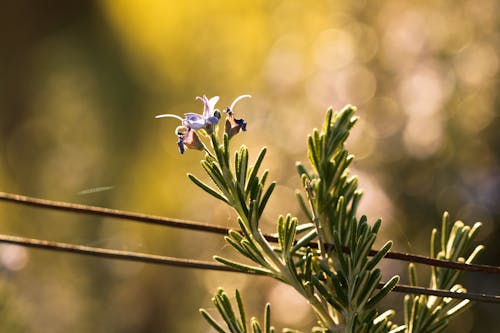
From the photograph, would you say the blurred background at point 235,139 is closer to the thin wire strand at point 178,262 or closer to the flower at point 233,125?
the thin wire strand at point 178,262

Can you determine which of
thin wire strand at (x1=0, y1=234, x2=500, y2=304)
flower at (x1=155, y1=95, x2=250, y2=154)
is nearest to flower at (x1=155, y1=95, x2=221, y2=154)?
flower at (x1=155, y1=95, x2=250, y2=154)

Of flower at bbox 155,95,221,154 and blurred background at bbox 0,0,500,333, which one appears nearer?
flower at bbox 155,95,221,154

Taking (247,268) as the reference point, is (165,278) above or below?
above

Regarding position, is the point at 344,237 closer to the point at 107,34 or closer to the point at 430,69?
the point at 430,69

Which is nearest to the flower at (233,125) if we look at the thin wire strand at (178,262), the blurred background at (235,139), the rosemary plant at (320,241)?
the rosemary plant at (320,241)

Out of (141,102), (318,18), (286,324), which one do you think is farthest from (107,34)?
(286,324)

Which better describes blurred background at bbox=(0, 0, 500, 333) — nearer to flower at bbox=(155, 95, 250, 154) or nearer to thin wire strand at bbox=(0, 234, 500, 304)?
thin wire strand at bbox=(0, 234, 500, 304)
